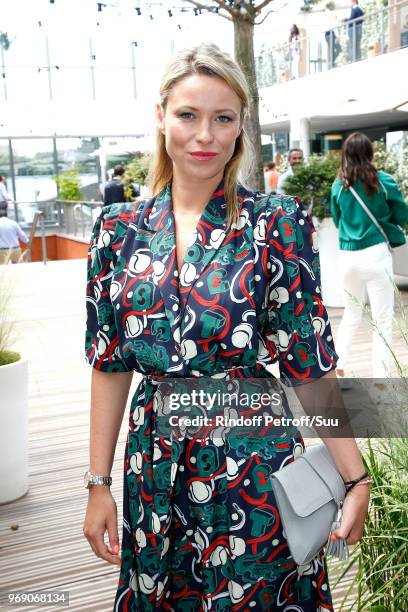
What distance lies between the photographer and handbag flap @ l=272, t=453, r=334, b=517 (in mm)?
1339

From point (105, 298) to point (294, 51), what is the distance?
1906 cm

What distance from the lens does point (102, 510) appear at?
152 cm

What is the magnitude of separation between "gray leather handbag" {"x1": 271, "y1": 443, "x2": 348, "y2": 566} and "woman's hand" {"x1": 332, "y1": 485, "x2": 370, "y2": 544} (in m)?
0.02

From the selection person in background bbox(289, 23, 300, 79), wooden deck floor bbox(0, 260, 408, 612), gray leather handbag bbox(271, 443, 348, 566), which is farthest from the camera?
person in background bbox(289, 23, 300, 79)

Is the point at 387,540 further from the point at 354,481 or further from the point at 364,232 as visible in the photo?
the point at 364,232

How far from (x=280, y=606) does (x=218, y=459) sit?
1.03 ft

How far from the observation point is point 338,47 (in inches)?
701

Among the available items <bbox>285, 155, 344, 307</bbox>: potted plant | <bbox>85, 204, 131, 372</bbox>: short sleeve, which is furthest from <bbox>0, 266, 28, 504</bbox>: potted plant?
<bbox>285, 155, 344, 307</bbox>: potted plant

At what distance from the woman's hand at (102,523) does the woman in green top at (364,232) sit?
10.9ft

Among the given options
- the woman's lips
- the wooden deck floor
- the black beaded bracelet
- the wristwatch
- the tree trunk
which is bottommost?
the wooden deck floor

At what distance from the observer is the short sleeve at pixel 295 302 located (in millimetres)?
1390

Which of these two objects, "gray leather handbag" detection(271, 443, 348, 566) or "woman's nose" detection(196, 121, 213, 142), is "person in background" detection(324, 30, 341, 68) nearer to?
"woman's nose" detection(196, 121, 213, 142)

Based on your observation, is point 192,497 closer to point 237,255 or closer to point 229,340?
point 229,340

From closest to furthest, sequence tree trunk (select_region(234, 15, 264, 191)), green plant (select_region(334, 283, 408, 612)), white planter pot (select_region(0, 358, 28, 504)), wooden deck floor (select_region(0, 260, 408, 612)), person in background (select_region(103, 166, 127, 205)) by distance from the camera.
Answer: green plant (select_region(334, 283, 408, 612)) < wooden deck floor (select_region(0, 260, 408, 612)) < white planter pot (select_region(0, 358, 28, 504)) < tree trunk (select_region(234, 15, 264, 191)) < person in background (select_region(103, 166, 127, 205))
